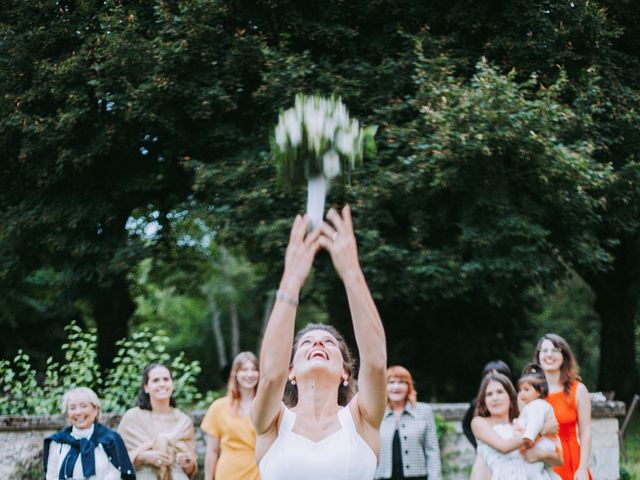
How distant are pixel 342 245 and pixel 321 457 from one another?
80 cm

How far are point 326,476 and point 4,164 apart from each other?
9975 millimetres

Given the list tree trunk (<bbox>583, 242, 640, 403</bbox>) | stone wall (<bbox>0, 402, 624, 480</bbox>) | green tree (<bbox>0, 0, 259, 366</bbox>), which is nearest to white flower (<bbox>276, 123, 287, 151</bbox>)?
stone wall (<bbox>0, 402, 624, 480</bbox>)

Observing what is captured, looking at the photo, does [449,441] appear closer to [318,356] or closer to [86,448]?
[86,448]

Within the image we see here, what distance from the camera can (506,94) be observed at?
8.73 metres

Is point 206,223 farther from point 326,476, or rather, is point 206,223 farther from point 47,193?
point 326,476

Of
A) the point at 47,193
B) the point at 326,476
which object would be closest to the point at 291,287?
the point at 326,476

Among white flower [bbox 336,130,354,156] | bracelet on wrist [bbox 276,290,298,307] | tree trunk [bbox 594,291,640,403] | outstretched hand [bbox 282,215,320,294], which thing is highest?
tree trunk [bbox 594,291,640,403]

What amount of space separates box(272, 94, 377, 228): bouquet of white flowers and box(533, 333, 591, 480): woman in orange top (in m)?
3.59

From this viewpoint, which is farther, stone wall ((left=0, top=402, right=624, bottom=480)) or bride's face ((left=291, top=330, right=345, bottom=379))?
stone wall ((left=0, top=402, right=624, bottom=480))

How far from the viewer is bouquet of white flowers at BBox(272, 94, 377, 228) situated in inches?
120

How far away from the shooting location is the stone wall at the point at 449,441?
7520 millimetres

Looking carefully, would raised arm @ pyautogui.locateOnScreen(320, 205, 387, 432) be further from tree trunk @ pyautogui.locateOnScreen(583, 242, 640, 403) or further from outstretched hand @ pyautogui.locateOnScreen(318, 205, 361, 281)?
tree trunk @ pyautogui.locateOnScreen(583, 242, 640, 403)

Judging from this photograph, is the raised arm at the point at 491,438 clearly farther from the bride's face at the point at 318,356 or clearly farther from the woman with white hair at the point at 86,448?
the bride's face at the point at 318,356

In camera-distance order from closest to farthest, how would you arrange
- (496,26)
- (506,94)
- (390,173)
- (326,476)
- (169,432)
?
(326,476)
(169,432)
(506,94)
(390,173)
(496,26)
